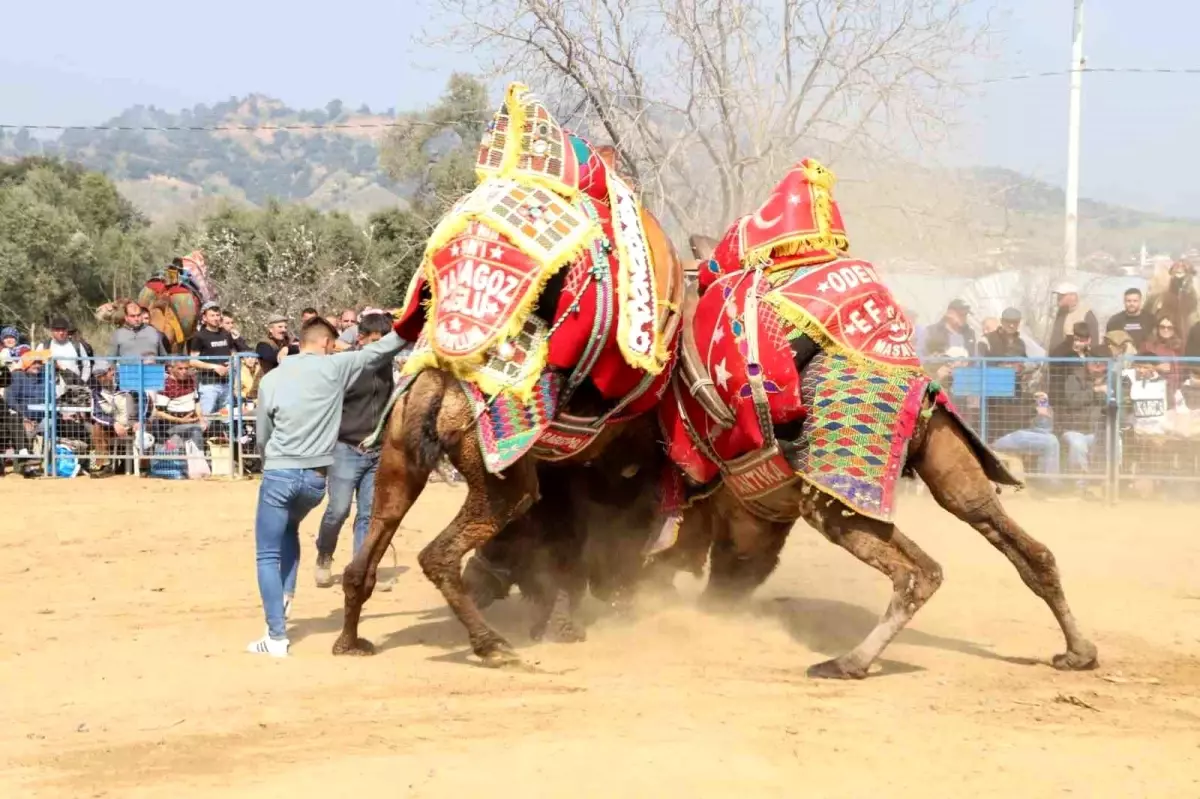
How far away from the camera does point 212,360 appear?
14828 millimetres

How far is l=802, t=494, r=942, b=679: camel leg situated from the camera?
6316 millimetres

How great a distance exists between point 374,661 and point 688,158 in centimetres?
1159

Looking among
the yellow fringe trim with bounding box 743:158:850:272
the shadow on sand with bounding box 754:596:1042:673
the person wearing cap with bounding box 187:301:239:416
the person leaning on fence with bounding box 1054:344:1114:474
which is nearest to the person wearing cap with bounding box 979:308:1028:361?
the person leaning on fence with bounding box 1054:344:1114:474

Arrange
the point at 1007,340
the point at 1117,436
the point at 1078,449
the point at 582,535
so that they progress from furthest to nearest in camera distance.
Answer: the point at 1007,340, the point at 1078,449, the point at 1117,436, the point at 582,535

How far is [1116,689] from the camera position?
19.9 feet

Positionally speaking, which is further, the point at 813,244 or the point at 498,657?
the point at 813,244

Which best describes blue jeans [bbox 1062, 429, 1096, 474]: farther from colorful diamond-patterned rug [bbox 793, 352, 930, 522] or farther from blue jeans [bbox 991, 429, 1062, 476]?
colorful diamond-patterned rug [bbox 793, 352, 930, 522]

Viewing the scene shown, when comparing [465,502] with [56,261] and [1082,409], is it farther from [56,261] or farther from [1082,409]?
[56,261]

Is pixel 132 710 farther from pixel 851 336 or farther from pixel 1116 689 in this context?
pixel 1116 689

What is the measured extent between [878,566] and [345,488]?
3848 millimetres

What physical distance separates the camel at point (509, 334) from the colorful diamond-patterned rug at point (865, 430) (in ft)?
2.94

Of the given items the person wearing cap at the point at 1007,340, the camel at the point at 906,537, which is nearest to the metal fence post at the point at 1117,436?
the person wearing cap at the point at 1007,340

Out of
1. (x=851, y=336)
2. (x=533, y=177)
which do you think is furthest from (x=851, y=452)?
(x=533, y=177)

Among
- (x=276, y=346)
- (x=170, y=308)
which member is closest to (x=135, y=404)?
(x=170, y=308)
